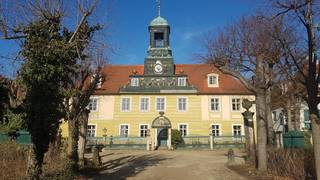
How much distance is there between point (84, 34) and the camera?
13930 millimetres

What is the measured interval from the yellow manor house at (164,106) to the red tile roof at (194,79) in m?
0.11

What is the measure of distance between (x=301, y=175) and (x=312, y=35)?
5107 millimetres

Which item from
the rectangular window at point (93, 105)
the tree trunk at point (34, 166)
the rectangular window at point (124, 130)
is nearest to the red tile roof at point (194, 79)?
the rectangular window at point (93, 105)

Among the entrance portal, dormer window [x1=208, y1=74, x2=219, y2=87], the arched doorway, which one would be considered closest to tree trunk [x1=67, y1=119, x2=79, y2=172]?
the arched doorway

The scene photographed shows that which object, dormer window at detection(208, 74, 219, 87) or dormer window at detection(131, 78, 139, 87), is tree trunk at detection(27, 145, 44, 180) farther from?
dormer window at detection(208, 74, 219, 87)

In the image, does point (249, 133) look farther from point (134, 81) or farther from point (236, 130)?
point (134, 81)

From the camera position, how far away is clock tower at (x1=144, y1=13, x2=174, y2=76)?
139 feet

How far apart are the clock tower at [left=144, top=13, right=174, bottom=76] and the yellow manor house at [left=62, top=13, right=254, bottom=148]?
0.11 metres

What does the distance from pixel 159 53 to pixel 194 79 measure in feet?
16.4

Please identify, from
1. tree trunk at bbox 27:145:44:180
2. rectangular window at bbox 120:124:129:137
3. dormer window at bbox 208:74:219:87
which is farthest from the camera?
dormer window at bbox 208:74:219:87

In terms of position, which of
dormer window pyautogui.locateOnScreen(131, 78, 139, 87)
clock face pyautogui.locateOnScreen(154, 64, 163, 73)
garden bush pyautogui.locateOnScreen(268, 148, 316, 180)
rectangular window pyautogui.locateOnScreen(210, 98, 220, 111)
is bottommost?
garden bush pyautogui.locateOnScreen(268, 148, 316, 180)

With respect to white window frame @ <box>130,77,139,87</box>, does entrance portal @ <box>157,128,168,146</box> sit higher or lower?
lower

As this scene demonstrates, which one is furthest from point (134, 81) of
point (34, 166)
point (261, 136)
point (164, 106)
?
point (34, 166)

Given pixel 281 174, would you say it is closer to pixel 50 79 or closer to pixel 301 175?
pixel 301 175
